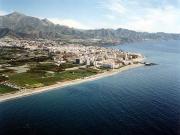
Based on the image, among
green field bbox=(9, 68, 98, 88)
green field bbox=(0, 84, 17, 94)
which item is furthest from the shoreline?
green field bbox=(9, 68, 98, 88)

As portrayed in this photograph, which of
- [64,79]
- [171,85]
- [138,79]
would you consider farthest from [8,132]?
[138,79]

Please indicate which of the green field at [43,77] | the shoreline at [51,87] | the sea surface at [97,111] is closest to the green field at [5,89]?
the shoreline at [51,87]

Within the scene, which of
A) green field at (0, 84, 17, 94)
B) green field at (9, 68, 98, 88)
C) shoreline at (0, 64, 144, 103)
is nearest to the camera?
shoreline at (0, 64, 144, 103)

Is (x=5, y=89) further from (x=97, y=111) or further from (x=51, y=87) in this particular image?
(x=97, y=111)

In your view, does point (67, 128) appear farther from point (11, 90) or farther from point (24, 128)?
→ point (11, 90)

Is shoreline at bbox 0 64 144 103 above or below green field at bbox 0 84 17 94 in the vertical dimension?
below

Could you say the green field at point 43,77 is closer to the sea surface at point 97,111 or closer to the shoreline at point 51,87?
the shoreline at point 51,87

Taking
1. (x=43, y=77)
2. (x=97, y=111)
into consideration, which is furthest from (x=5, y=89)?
(x=97, y=111)

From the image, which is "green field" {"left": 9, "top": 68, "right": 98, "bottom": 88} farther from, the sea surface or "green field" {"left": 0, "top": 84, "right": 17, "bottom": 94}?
the sea surface
